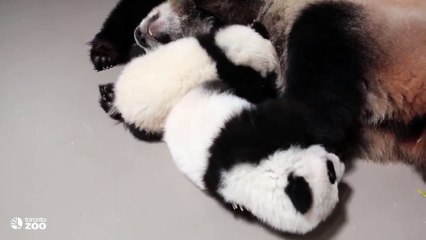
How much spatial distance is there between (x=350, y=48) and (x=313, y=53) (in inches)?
3.8

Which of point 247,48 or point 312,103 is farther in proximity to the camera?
point 247,48

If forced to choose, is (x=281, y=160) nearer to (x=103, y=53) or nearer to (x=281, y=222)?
(x=281, y=222)

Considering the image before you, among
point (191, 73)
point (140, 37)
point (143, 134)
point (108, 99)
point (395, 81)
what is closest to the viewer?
point (395, 81)

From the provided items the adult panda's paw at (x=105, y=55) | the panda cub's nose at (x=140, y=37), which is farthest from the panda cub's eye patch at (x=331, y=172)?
the adult panda's paw at (x=105, y=55)

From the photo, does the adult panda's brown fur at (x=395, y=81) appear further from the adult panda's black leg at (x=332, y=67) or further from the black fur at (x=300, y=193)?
the black fur at (x=300, y=193)

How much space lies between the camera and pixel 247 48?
1.54 m

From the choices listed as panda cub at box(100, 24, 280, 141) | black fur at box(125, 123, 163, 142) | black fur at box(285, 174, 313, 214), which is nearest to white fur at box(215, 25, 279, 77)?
panda cub at box(100, 24, 280, 141)

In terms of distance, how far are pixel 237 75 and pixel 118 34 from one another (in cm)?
60

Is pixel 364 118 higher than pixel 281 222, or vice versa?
pixel 364 118

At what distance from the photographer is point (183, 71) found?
1.51 metres

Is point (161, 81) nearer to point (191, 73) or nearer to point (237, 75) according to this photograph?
point (191, 73)

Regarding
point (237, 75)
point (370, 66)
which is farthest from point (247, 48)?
point (370, 66)

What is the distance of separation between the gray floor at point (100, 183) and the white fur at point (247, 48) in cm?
36

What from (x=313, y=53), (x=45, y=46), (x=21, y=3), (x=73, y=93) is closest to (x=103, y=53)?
(x=73, y=93)
